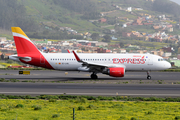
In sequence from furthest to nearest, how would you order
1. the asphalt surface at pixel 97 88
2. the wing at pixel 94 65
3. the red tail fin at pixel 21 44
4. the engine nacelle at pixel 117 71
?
the red tail fin at pixel 21 44
the wing at pixel 94 65
the engine nacelle at pixel 117 71
the asphalt surface at pixel 97 88

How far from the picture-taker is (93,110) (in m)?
18.3

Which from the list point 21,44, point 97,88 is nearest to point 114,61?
point 97,88

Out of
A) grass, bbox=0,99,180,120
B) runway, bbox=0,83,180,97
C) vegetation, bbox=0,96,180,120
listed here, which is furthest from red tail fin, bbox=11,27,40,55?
grass, bbox=0,99,180,120

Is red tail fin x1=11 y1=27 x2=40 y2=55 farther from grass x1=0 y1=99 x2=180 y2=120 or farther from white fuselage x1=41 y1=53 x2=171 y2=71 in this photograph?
grass x1=0 y1=99 x2=180 y2=120

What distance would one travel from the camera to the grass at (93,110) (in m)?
16.2

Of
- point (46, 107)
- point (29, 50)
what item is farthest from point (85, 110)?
point (29, 50)

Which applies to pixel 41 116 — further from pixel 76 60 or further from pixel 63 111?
pixel 76 60

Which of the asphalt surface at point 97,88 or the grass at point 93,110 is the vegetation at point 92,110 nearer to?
the grass at point 93,110

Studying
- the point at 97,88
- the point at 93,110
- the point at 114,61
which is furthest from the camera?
the point at 114,61

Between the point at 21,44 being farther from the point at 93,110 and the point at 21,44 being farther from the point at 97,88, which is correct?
the point at 93,110

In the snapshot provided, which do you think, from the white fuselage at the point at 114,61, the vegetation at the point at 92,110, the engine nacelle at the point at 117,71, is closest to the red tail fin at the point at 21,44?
the white fuselage at the point at 114,61

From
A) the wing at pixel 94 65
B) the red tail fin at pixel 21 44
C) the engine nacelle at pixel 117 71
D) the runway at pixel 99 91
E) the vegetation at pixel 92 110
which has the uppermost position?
the red tail fin at pixel 21 44

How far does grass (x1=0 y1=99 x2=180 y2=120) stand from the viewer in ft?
53.2

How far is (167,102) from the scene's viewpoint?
70.8 feet
